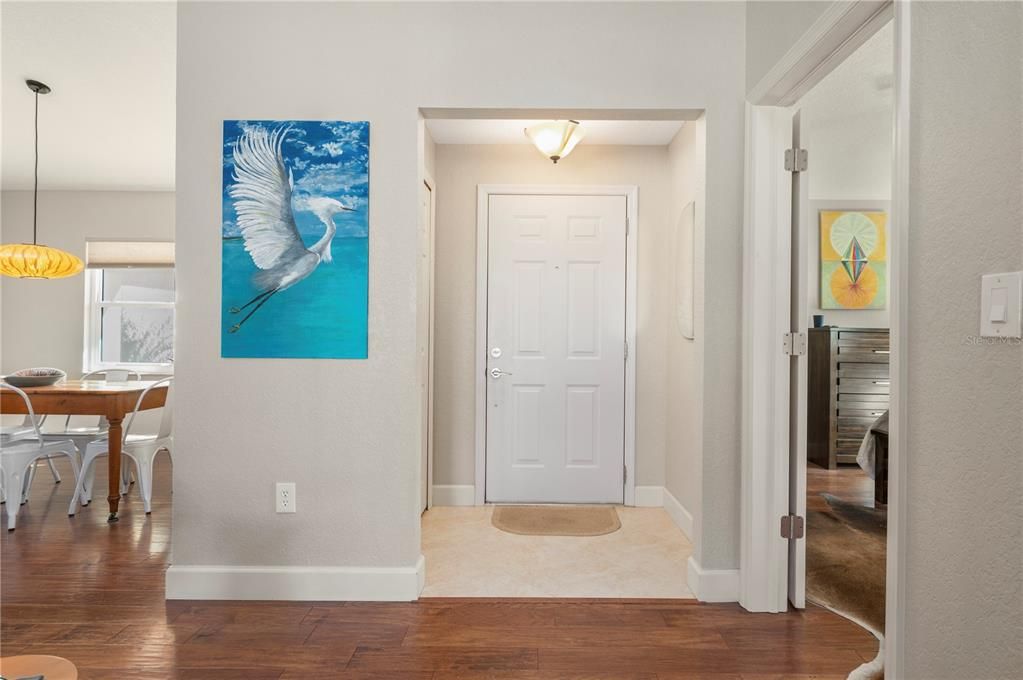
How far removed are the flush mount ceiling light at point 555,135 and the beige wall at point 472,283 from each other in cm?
49

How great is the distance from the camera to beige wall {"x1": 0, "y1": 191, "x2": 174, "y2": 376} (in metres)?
5.87

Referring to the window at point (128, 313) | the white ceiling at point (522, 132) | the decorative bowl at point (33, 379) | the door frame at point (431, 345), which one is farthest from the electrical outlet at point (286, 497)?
the window at point (128, 313)

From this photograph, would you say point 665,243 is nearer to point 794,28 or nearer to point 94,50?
point 794,28

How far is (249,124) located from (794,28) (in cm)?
209

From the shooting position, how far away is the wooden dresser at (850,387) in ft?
17.0

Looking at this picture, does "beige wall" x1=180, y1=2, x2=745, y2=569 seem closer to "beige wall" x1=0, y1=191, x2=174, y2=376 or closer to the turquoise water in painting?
the turquoise water in painting

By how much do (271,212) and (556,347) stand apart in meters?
2.02

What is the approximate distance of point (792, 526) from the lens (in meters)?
2.47

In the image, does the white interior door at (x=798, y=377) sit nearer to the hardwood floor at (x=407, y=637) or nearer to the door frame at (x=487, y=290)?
the hardwood floor at (x=407, y=637)

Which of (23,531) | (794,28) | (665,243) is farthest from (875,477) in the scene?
(23,531)

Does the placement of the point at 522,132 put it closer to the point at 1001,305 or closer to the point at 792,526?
the point at 792,526

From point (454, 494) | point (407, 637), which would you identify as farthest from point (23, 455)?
point (407, 637)

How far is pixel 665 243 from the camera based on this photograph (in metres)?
3.95

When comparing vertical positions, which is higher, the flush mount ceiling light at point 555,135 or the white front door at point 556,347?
the flush mount ceiling light at point 555,135
